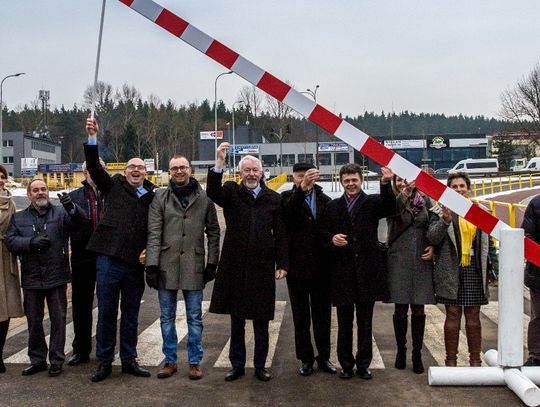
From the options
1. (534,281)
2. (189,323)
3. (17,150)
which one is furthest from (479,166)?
(189,323)

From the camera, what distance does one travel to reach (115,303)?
17.7 feet

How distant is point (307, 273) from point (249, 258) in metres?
0.56

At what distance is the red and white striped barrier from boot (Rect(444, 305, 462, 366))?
798mm

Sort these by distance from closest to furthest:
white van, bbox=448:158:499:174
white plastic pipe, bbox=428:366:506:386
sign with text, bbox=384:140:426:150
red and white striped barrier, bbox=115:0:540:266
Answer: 1. red and white striped barrier, bbox=115:0:540:266
2. white plastic pipe, bbox=428:366:506:386
3. white van, bbox=448:158:499:174
4. sign with text, bbox=384:140:426:150

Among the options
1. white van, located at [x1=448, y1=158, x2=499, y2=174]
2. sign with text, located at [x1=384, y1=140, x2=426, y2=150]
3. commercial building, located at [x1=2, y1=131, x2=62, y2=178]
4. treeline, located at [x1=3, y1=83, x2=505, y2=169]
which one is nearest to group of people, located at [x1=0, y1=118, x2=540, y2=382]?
treeline, located at [x1=3, y1=83, x2=505, y2=169]

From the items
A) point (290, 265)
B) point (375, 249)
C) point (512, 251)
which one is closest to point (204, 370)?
point (290, 265)

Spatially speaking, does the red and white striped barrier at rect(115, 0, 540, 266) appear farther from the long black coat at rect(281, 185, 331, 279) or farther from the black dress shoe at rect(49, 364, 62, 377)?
the black dress shoe at rect(49, 364, 62, 377)

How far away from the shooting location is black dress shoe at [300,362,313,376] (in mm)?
5312

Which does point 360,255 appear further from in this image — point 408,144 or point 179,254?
point 408,144

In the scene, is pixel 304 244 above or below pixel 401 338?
above

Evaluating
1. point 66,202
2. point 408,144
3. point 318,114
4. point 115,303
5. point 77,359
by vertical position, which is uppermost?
point 408,144

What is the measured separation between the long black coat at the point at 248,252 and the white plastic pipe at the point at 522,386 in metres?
2.05

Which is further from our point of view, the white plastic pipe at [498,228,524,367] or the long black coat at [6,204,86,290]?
the long black coat at [6,204,86,290]

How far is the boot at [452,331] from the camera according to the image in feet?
17.3
